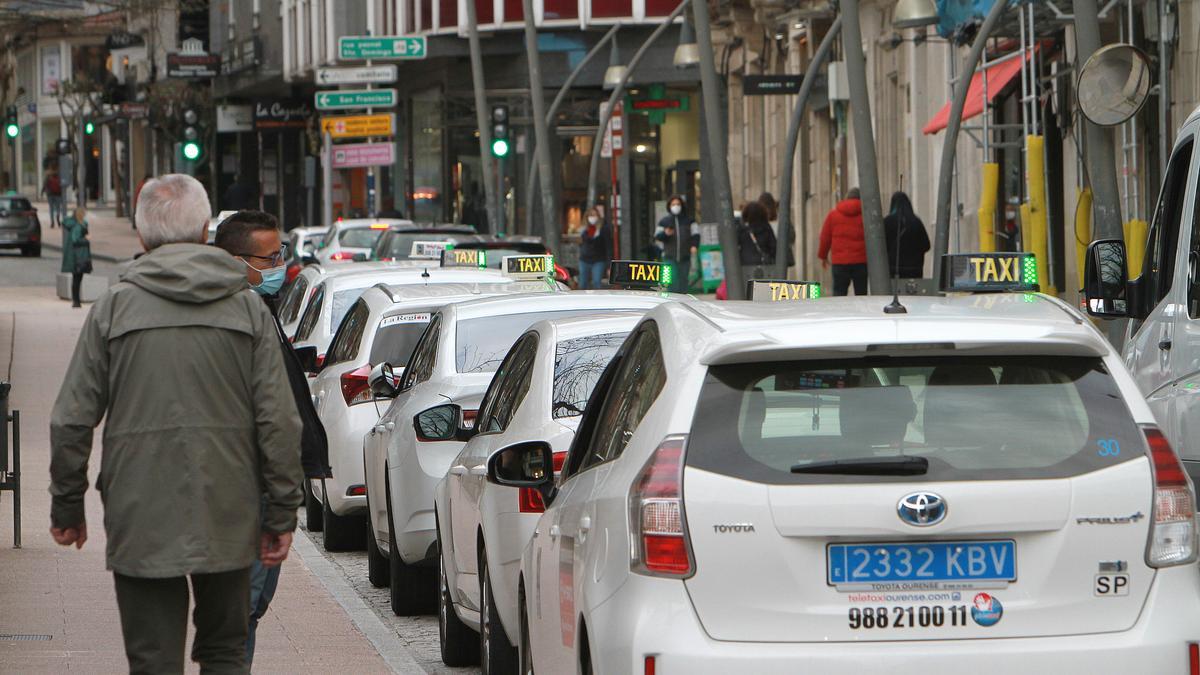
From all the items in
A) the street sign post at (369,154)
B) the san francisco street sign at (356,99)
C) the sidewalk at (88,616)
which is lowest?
the sidewalk at (88,616)

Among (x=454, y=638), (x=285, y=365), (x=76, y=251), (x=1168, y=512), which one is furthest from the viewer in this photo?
(x=76, y=251)

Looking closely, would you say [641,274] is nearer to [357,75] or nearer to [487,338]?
[487,338]

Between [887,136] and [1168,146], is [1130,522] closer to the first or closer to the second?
[1168,146]

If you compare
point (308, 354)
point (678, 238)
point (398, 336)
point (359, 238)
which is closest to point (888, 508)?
point (308, 354)

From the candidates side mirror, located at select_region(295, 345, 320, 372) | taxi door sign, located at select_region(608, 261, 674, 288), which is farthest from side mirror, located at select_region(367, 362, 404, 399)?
taxi door sign, located at select_region(608, 261, 674, 288)

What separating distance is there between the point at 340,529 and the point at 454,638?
169 inches

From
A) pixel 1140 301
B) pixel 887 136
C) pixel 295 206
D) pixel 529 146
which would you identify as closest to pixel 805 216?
pixel 887 136

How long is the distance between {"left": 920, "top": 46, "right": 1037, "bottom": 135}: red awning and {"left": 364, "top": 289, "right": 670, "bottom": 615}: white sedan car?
1448 cm

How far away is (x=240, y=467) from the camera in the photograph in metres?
5.83

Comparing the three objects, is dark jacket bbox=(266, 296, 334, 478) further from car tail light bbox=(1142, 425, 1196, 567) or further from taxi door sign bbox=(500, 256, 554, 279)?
taxi door sign bbox=(500, 256, 554, 279)

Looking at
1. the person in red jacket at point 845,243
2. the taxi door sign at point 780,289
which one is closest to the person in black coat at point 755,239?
the person in red jacket at point 845,243

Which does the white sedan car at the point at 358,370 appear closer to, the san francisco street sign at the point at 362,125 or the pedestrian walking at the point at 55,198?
the san francisco street sign at the point at 362,125

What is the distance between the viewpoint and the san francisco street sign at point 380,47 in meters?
40.3

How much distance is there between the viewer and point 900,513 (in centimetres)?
507
